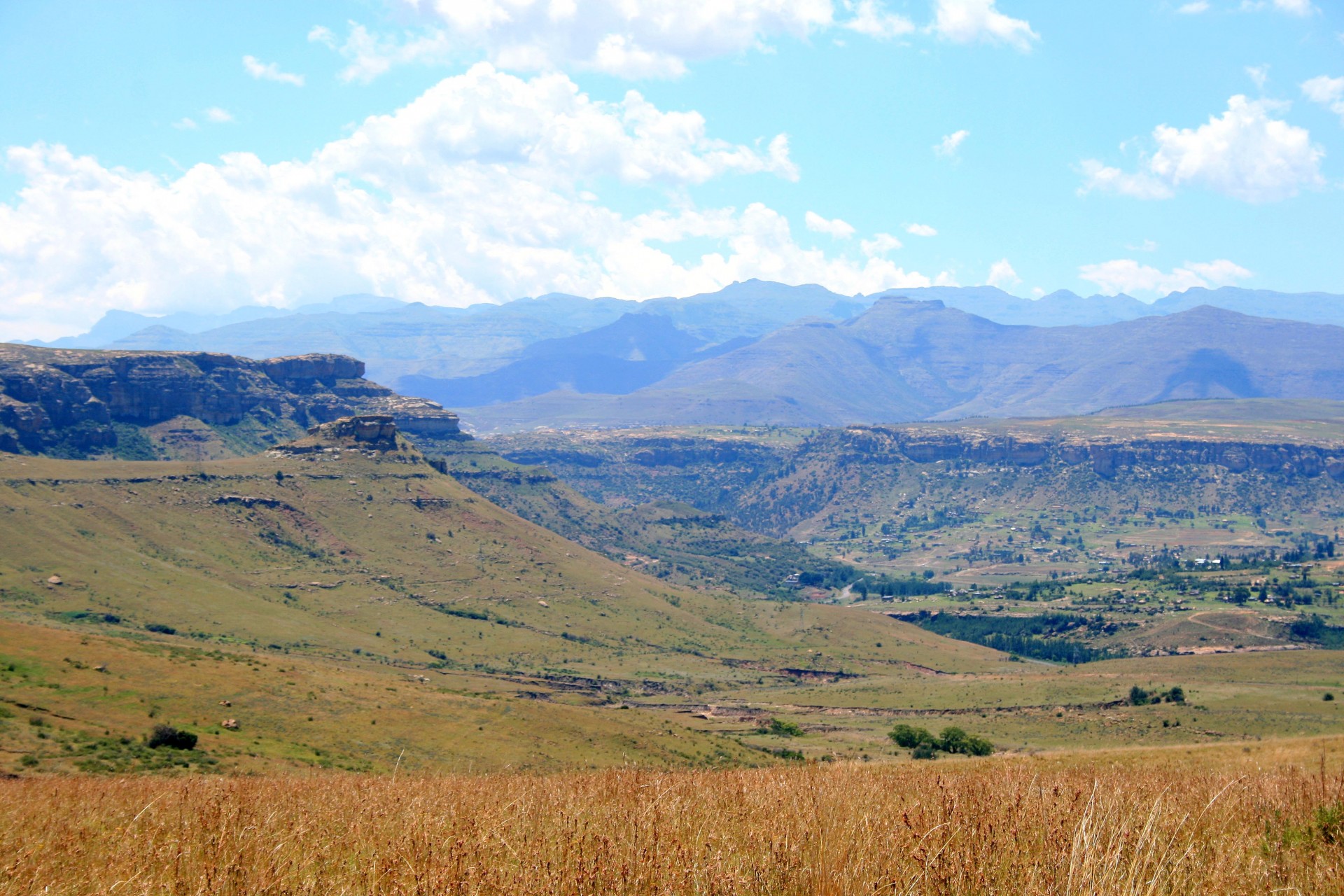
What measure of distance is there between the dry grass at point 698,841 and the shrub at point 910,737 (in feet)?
190

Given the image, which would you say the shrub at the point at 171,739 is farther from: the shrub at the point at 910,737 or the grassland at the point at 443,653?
the shrub at the point at 910,737

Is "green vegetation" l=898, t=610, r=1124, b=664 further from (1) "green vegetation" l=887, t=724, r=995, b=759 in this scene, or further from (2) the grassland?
(1) "green vegetation" l=887, t=724, r=995, b=759

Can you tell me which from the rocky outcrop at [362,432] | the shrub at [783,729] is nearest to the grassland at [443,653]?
the shrub at [783,729]

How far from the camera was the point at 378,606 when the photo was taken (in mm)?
133250

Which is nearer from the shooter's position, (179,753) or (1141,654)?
(179,753)

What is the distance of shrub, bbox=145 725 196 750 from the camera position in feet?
129

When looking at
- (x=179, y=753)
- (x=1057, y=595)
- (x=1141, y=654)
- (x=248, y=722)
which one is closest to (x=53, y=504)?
(x=248, y=722)

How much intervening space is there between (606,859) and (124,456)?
21882 centimetres

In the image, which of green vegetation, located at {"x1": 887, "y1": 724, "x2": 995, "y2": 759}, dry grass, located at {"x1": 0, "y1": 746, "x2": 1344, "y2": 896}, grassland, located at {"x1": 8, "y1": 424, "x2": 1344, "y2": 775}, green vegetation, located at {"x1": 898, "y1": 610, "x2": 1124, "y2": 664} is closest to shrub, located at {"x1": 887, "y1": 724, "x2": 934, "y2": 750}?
green vegetation, located at {"x1": 887, "y1": 724, "x2": 995, "y2": 759}

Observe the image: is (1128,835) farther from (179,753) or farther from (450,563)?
(450,563)

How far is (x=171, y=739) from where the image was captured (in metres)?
39.9

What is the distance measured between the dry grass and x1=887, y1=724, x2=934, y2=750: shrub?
57.9m

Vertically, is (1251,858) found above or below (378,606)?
above

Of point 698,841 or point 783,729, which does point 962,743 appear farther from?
point 698,841
